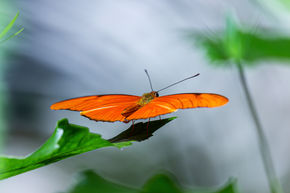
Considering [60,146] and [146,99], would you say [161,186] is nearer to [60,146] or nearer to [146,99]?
[60,146]

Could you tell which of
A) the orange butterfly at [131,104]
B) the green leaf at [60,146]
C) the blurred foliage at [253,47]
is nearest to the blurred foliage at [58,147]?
the green leaf at [60,146]

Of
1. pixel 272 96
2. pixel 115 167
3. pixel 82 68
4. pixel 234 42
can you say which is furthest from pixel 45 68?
pixel 272 96

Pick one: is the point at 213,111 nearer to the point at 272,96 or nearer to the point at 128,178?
the point at 272,96

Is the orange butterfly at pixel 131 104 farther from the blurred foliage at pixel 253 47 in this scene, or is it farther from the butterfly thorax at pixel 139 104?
the blurred foliage at pixel 253 47

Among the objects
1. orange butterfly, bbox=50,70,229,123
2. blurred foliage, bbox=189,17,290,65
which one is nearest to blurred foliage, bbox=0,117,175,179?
orange butterfly, bbox=50,70,229,123

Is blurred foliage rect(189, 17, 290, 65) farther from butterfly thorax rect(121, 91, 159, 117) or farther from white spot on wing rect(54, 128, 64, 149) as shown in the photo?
white spot on wing rect(54, 128, 64, 149)
